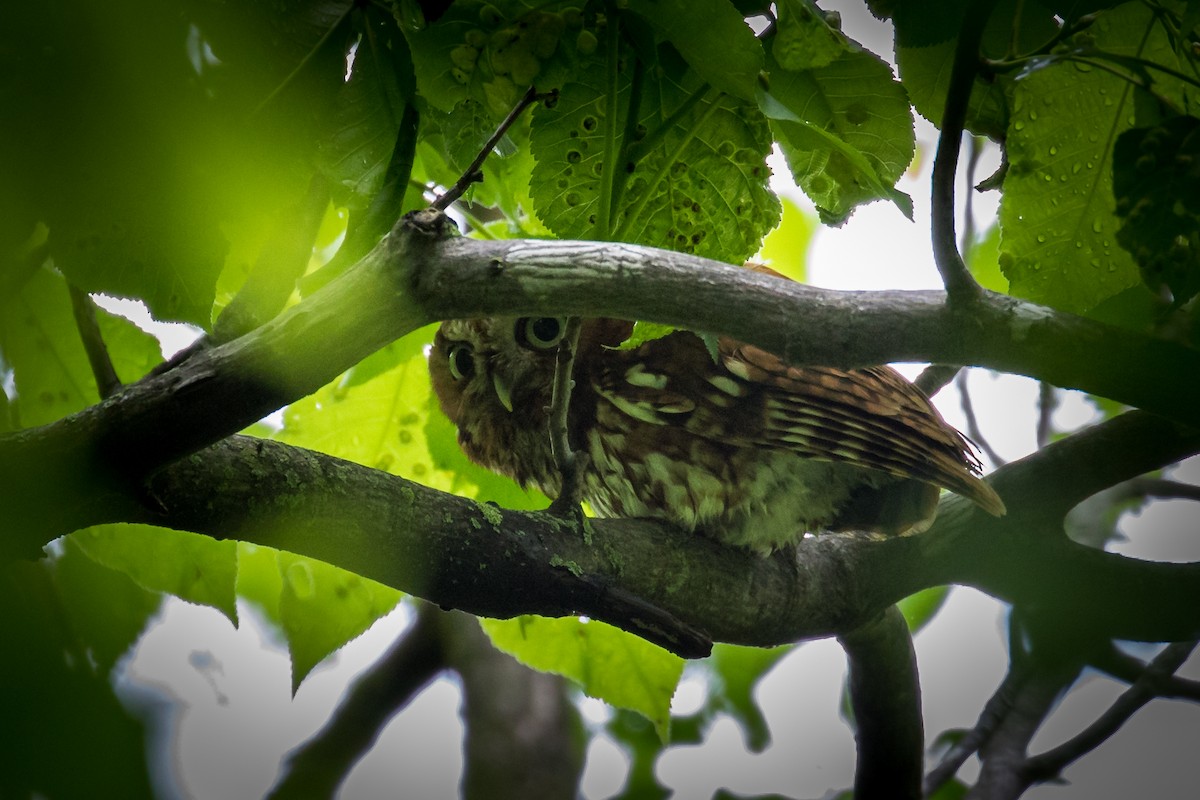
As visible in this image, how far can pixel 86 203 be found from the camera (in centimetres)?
135

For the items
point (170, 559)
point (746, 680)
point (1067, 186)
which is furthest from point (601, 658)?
point (746, 680)

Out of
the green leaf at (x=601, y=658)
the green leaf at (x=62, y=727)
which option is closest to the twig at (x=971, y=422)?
the green leaf at (x=601, y=658)

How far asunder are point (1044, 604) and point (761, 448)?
768mm

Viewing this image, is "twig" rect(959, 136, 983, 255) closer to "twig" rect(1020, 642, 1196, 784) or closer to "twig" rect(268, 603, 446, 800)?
"twig" rect(1020, 642, 1196, 784)

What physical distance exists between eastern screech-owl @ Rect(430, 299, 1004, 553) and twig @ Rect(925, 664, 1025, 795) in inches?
37.6

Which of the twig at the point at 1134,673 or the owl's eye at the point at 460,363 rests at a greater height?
the owl's eye at the point at 460,363

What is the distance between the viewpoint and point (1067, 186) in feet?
5.28

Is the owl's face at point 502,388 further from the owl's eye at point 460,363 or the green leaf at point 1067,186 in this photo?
the green leaf at point 1067,186

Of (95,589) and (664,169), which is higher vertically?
(664,169)

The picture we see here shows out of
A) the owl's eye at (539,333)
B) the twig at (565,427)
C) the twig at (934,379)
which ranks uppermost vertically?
the twig at (934,379)

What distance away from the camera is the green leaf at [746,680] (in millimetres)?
3879

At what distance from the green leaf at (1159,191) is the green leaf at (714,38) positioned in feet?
1.61

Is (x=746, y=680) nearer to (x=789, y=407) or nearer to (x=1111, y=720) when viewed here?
(x=1111, y=720)

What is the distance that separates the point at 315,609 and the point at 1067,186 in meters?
1.58
